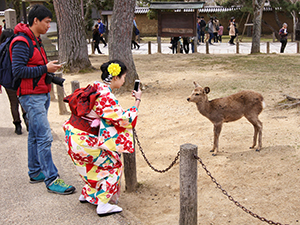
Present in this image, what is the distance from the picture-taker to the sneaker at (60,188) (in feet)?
14.0

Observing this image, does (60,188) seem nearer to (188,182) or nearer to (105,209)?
(105,209)

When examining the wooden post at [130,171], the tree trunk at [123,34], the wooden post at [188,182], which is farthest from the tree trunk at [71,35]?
the wooden post at [188,182]

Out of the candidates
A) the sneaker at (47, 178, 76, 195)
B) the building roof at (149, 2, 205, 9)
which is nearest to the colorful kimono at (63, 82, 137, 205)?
the sneaker at (47, 178, 76, 195)

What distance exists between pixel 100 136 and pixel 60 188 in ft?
4.03

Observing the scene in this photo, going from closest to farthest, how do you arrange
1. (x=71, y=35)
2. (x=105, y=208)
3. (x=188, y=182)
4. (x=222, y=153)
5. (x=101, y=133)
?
1. (x=188, y=182)
2. (x=101, y=133)
3. (x=105, y=208)
4. (x=222, y=153)
5. (x=71, y=35)

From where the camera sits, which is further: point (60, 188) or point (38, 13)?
point (60, 188)

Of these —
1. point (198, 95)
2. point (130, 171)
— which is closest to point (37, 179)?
point (130, 171)

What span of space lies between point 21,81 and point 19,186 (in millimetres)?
1531

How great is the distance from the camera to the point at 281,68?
12.2 m

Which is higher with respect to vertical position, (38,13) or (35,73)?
(38,13)

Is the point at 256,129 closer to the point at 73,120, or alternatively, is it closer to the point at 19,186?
the point at 73,120

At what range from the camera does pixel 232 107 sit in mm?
5711

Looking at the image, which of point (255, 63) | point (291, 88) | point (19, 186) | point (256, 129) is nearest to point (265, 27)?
point (255, 63)

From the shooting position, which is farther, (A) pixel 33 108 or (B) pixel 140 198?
(B) pixel 140 198
